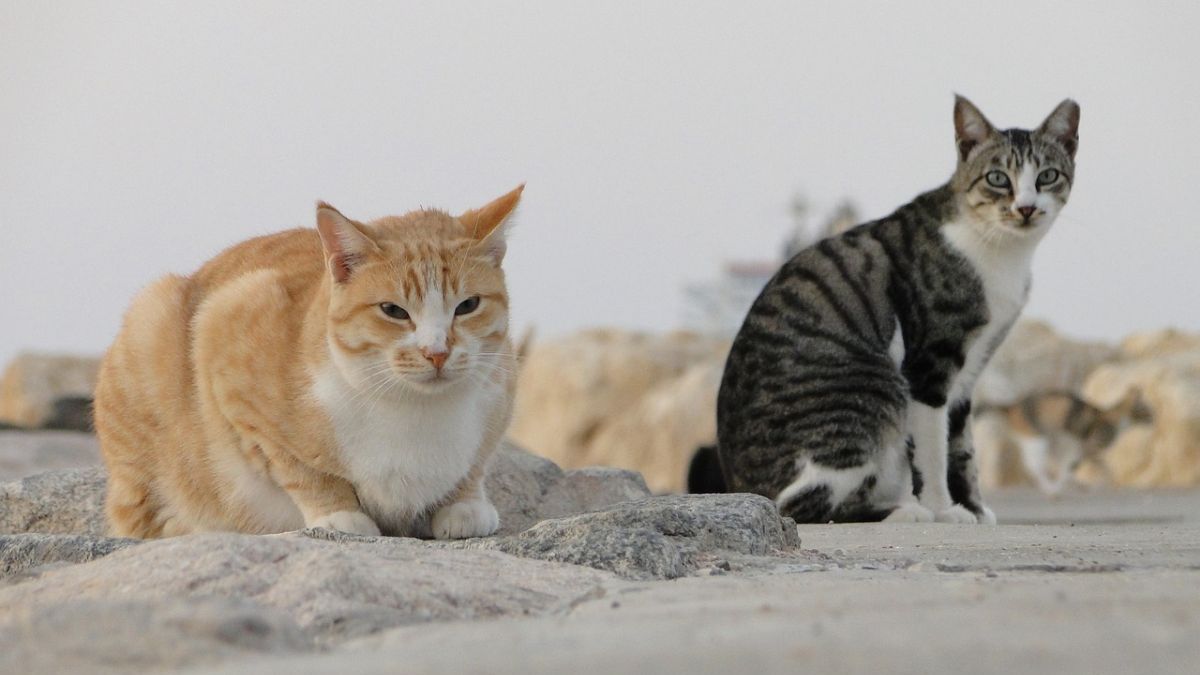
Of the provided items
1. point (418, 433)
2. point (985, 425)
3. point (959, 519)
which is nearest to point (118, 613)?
point (418, 433)

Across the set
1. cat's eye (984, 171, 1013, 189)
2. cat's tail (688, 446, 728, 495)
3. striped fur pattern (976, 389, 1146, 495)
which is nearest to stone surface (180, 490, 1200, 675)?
cat's eye (984, 171, 1013, 189)

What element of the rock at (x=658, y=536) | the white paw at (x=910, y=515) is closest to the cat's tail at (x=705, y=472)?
the white paw at (x=910, y=515)

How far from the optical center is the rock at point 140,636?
6.13ft

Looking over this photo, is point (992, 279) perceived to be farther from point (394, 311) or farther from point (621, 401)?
point (621, 401)

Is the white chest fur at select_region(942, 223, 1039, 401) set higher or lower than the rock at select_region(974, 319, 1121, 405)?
higher

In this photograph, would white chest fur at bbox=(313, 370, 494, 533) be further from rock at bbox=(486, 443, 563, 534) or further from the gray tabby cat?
the gray tabby cat

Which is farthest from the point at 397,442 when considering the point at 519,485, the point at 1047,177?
the point at 1047,177

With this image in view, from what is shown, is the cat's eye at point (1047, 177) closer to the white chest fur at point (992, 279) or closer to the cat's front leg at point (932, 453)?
the white chest fur at point (992, 279)

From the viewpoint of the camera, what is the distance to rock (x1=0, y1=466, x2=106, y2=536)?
16.2 feet

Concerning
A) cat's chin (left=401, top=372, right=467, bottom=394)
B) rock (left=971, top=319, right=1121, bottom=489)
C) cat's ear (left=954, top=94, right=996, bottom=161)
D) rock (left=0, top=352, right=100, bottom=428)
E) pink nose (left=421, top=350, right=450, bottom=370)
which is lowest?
rock (left=0, top=352, right=100, bottom=428)

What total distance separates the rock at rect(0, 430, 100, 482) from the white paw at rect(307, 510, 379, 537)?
4877 millimetres

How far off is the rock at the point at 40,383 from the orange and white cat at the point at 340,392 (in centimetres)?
865

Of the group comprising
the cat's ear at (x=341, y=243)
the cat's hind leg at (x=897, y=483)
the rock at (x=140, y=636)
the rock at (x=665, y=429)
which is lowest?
the rock at (x=665, y=429)

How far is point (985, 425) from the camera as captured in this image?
43.3 ft
